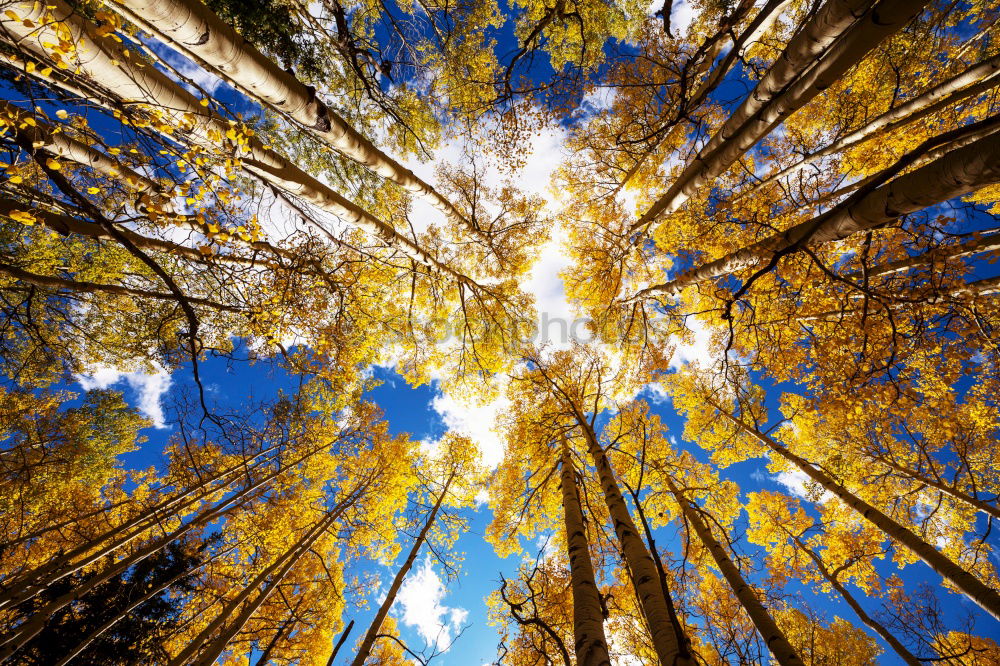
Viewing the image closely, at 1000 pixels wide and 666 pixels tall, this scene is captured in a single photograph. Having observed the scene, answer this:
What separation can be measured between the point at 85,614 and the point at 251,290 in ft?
28.5

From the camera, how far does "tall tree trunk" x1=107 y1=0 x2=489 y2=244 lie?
2.45 metres

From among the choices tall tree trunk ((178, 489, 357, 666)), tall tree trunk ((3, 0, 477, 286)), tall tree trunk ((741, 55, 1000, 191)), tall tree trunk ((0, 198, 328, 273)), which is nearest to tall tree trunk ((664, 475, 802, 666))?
tall tree trunk ((0, 198, 328, 273))

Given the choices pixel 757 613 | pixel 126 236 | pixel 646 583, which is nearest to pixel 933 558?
pixel 757 613

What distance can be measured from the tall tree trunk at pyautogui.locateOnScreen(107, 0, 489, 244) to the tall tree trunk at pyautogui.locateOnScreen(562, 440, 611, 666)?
529 cm

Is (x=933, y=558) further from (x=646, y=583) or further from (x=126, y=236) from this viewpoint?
(x=126, y=236)

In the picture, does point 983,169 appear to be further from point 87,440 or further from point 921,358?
point 87,440

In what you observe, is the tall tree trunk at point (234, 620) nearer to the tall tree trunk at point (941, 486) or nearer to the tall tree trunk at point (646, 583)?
the tall tree trunk at point (646, 583)

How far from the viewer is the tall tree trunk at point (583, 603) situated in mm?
2551

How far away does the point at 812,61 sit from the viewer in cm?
298

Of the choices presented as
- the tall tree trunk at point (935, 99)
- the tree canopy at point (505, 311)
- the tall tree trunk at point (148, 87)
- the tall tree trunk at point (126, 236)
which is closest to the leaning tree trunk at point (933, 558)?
the tree canopy at point (505, 311)

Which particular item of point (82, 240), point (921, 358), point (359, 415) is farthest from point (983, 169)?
point (82, 240)

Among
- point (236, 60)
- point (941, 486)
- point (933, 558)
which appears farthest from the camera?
point (941, 486)

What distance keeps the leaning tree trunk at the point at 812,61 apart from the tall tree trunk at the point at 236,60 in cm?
438

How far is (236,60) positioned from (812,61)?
5.15 m
